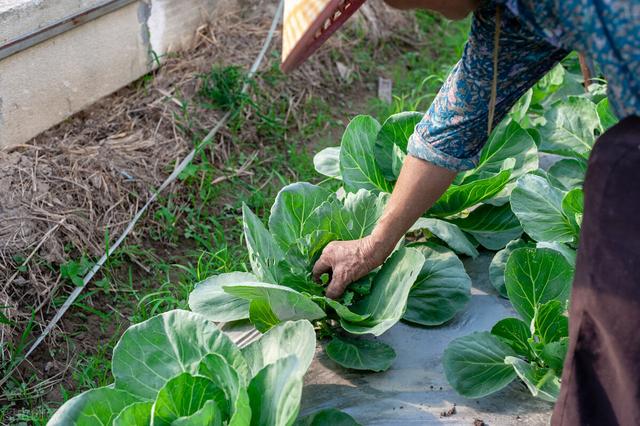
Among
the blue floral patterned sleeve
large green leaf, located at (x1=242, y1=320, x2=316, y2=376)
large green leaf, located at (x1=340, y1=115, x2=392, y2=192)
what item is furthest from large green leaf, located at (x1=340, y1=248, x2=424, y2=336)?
large green leaf, located at (x1=340, y1=115, x2=392, y2=192)

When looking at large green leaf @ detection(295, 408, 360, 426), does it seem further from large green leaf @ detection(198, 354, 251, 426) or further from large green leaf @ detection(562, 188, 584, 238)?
large green leaf @ detection(562, 188, 584, 238)

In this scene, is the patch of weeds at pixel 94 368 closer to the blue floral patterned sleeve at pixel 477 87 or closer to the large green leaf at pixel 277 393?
the large green leaf at pixel 277 393

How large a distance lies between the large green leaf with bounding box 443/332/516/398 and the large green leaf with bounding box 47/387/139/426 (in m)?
0.78

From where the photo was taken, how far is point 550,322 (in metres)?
2.01

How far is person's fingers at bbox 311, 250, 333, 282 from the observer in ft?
7.14

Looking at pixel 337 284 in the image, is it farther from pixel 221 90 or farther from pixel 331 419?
pixel 221 90

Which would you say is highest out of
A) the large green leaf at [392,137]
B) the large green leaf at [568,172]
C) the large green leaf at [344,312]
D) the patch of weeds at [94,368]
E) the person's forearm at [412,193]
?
the person's forearm at [412,193]

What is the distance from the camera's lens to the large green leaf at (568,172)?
2740 mm

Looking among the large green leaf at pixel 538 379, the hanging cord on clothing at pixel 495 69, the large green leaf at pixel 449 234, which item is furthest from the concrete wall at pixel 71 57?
the large green leaf at pixel 538 379

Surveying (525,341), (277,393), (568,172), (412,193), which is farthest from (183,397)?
(568,172)

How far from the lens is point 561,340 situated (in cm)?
197

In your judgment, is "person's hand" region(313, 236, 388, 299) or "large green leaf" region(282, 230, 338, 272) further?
"large green leaf" region(282, 230, 338, 272)

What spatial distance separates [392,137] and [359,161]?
0.14 metres

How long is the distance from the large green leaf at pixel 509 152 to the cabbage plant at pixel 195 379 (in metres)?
1.01
